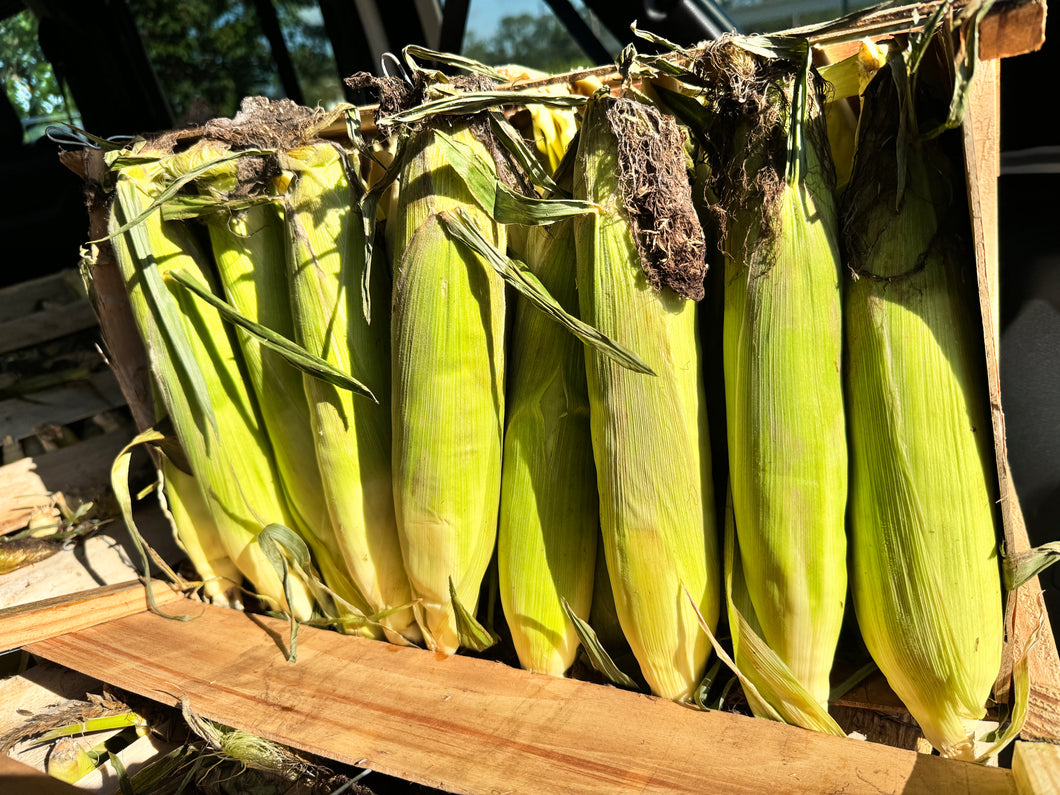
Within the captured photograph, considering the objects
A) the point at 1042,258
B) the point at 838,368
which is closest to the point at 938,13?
the point at 838,368

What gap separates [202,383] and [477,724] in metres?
0.84

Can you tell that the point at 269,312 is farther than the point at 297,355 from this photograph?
Yes

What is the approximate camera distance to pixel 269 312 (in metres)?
1.39

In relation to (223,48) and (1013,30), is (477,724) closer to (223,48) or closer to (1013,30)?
(1013,30)

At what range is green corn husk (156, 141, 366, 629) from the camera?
1.36 meters

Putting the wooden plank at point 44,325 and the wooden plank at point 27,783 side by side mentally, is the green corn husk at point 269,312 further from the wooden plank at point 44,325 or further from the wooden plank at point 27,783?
the wooden plank at point 44,325

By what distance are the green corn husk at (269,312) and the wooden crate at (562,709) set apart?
0.21m

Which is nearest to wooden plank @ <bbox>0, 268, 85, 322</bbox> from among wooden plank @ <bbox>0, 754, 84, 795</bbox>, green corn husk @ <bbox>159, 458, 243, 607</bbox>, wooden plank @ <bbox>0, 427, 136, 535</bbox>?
wooden plank @ <bbox>0, 427, 136, 535</bbox>

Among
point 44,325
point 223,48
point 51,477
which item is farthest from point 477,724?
point 223,48

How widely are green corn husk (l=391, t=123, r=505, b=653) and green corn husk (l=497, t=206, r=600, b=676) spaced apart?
5 centimetres

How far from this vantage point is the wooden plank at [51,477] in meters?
2.09

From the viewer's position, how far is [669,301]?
3.33ft

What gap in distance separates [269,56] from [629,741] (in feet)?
22.0

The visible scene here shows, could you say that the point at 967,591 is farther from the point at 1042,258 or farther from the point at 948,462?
the point at 1042,258
